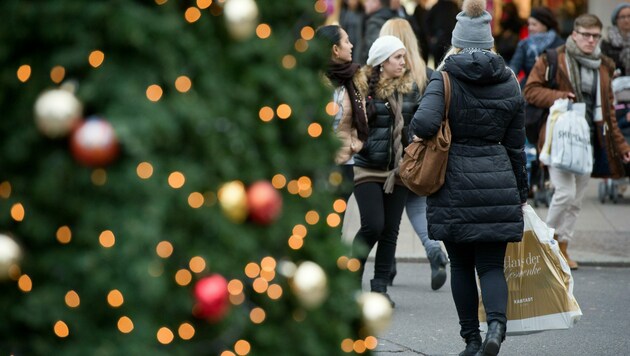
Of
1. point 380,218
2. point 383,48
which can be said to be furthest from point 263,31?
point 380,218

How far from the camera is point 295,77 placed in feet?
A: 10.5

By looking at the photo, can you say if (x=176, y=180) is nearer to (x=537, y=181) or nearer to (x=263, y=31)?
(x=263, y=31)

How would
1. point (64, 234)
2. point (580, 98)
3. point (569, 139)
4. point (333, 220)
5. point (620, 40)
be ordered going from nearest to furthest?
point (64, 234) < point (333, 220) < point (569, 139) < point (580, 98) < point (620, 40)

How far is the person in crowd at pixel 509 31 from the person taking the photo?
15953mm

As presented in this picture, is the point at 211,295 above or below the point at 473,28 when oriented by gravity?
above

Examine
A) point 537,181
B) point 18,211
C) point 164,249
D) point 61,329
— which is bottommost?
point 537,181

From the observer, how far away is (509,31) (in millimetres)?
16609

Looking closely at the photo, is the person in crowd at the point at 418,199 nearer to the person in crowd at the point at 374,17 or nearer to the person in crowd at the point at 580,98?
the person in crowd at the point at 580,98

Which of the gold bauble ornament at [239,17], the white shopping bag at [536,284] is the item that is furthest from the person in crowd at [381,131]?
the gold bauble ornament at [239,17]

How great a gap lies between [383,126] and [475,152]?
6.16 feet

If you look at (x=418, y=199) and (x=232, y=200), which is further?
(x=418, y=199)

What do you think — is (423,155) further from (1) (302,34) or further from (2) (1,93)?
(2) (1,93)

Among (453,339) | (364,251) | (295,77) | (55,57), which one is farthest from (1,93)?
(453,339)

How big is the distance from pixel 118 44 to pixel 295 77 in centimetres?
58
